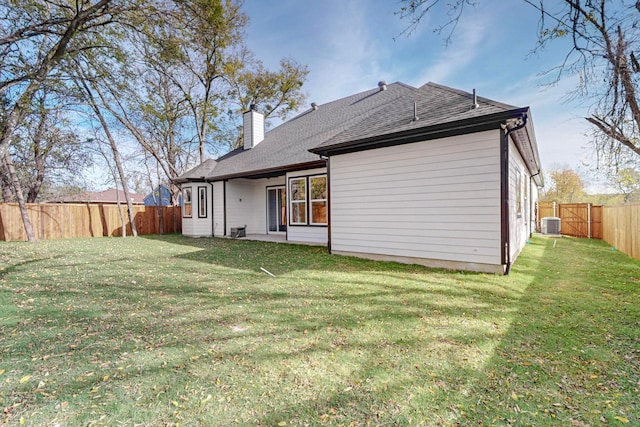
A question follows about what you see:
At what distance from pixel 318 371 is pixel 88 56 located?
9.65 m

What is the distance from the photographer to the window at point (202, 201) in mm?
12984

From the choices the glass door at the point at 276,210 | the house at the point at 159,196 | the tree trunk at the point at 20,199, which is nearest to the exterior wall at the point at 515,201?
the glass door at the point at 276,210

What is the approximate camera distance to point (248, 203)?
1300 centimetres

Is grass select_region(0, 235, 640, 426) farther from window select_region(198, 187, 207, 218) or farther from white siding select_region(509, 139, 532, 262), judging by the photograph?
window select_region(198, 187, 207, 218)

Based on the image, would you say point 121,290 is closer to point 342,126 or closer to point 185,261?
point 185,261

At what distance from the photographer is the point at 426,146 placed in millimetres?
5973

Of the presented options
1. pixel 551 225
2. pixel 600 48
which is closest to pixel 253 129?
pixel 600 48

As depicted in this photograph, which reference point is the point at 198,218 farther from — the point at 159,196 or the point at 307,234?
the point at 159,196

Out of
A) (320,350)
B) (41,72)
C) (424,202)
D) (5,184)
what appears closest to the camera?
(320,350)

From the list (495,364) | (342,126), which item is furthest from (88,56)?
(495,364)

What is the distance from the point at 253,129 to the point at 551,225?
14613 mm

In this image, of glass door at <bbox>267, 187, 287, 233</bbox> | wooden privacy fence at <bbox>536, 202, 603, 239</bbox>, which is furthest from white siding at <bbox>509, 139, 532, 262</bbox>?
glass door at <bbox>267, 187, 287, 233</bbox>

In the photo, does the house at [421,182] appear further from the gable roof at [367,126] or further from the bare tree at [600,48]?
the bare tree at [600,48]

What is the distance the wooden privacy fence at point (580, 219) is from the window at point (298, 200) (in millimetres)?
12241
